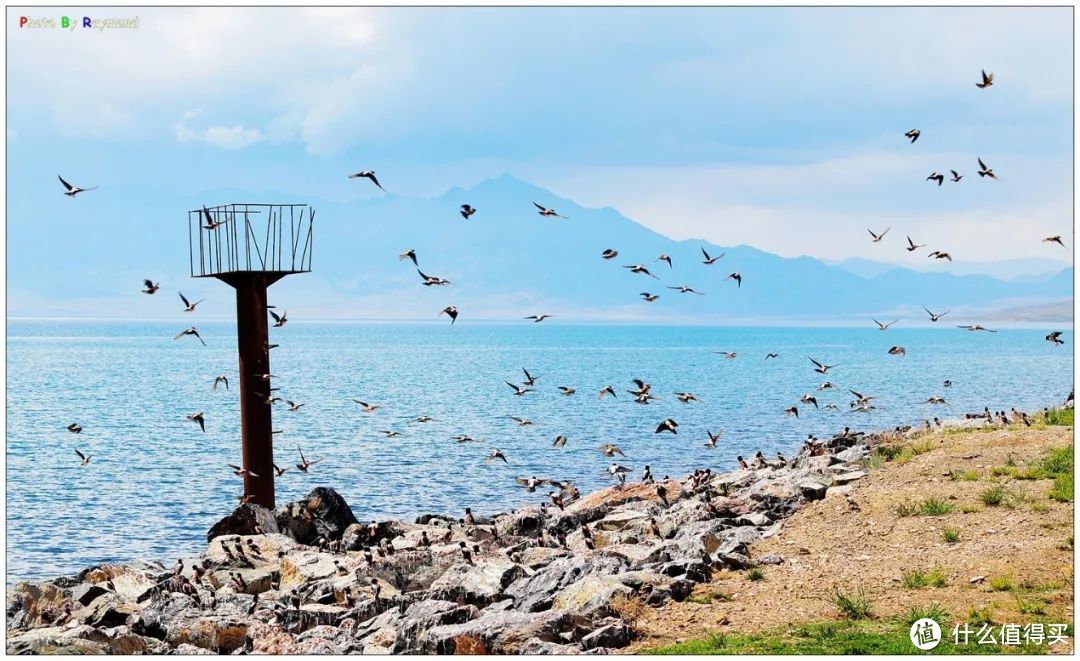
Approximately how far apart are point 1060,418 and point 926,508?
28.9 feet

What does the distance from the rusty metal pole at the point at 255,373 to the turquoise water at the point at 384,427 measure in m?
4.35

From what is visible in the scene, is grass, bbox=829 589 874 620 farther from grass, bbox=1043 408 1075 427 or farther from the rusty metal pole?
the rusty metal pole

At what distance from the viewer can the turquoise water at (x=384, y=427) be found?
116 feet

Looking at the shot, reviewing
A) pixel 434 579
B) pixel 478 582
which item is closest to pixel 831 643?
pixel 478 582

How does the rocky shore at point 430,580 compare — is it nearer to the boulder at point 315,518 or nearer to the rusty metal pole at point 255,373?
the boulder at point 315,518

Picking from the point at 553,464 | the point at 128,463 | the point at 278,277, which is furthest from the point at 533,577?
the point at 128,463

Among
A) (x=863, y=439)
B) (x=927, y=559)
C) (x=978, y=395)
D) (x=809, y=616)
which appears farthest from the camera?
(x=978, y=395)

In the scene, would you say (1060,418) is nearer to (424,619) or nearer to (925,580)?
(925,580)

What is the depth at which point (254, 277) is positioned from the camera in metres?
25.7

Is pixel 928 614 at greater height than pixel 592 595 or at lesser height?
lesser

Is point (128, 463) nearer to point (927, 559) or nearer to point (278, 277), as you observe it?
point (278, 277)

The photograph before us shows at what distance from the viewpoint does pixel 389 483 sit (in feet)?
134

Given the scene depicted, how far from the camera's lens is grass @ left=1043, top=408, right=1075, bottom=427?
81.4 feet

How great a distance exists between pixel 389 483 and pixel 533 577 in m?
24.7
